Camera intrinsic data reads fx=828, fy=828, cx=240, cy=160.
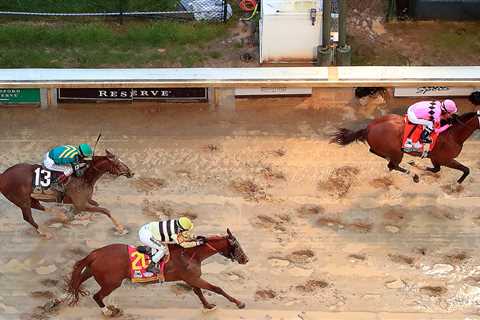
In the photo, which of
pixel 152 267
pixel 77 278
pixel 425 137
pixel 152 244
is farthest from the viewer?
pixel 425 137

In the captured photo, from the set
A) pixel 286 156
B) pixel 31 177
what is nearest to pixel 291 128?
pixel 286 156

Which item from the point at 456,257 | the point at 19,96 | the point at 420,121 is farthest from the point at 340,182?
the point at 19,96

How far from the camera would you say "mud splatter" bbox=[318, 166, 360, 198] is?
38.0 feet

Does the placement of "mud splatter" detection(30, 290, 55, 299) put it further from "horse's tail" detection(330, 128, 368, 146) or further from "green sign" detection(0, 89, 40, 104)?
"horse's tail" detection(330, 128, 368, 146)

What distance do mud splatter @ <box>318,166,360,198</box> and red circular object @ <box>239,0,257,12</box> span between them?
4159 millimetres

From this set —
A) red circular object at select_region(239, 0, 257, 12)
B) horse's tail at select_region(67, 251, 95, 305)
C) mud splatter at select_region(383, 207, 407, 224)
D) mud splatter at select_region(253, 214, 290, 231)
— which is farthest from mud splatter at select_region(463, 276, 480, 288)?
red circular object at select_region(239, 0, 257, 12)

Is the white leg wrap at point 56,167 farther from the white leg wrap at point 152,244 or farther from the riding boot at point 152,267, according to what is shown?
the riding boot at point 152,267

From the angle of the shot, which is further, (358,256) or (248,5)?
(248,5)

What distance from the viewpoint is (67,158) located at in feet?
33.0

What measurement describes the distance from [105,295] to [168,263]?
910mm

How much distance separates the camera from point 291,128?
12602 mm

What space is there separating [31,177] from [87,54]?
13.5 feet

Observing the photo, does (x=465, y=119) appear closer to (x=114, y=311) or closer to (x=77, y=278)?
(x=114, y=311)

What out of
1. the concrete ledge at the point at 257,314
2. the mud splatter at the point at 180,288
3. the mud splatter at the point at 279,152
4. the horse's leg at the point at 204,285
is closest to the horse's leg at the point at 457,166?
the concrete ledge at the point at 257,314
